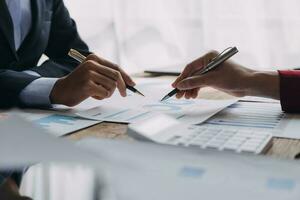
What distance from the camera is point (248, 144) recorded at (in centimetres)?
57

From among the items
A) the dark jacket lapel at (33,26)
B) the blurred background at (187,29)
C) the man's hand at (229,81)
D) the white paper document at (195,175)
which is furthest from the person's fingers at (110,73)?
the blurred background at (187,29)

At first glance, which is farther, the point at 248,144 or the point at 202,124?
the point at 202,124

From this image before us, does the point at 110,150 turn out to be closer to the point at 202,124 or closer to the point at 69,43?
the point at 202,124

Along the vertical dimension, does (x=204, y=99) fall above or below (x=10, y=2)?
below

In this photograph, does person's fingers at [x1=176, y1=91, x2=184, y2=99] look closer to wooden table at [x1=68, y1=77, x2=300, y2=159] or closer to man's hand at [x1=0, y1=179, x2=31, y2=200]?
→ wooden table at [x1=68, y1=77, x2=300, y2=159]

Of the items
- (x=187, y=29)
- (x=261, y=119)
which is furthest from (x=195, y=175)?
(x=187, y=29)

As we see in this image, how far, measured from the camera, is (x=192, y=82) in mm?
904

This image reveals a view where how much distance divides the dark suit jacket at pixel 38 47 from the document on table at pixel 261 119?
404 mm

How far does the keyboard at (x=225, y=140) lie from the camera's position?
22.1 inches

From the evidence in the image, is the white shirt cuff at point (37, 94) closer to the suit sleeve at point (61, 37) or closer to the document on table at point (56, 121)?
the document on table at point (56, 121)

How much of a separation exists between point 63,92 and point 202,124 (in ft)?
0.99

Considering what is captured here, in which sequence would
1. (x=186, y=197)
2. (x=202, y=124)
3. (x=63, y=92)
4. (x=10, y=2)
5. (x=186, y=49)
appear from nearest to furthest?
(x=186, y=197) → (x=202, y=124) → (x=63, y=92) → (x=10, y=2) → (x=186, y=49)

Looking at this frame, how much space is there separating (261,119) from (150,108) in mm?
207

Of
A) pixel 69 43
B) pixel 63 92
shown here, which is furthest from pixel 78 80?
pixel 69 43
